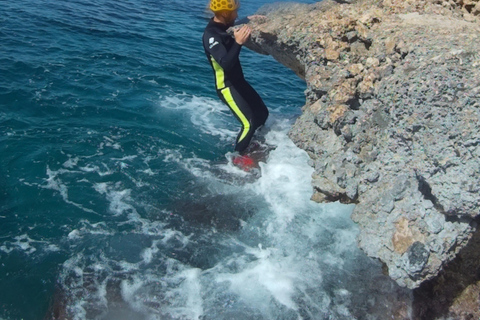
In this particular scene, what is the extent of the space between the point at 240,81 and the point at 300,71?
35.8 inches

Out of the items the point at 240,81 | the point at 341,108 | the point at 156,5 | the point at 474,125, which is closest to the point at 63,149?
the point at 240,81

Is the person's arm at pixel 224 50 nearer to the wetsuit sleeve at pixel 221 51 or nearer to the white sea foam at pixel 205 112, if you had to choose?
the wetsuit sleeve at pixel 221 51

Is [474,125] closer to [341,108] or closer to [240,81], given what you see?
[341,108]

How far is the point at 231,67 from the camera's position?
5.41 meters

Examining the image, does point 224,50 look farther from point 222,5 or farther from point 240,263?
point 240,263

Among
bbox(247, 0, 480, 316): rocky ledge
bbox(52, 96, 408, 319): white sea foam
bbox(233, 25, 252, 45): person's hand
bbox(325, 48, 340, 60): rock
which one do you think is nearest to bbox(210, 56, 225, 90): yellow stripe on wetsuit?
bbox(233, 25, 252, 45): person's hand

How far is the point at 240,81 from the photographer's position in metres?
6.06

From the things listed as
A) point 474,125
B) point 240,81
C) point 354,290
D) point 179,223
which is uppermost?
point 474,125

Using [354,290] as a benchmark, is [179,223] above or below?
below

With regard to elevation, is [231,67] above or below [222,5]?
below

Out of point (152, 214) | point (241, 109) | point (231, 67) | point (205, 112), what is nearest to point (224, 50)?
point (231, 67)

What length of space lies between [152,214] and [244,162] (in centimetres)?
166

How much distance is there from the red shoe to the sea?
0.13 metres

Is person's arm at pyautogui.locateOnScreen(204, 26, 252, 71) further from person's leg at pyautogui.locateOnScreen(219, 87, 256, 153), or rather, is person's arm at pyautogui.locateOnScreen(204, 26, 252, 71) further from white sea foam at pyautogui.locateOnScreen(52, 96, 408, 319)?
white sea foam at pyautogui.locateOnScreen(52, 96, 408, 319)
